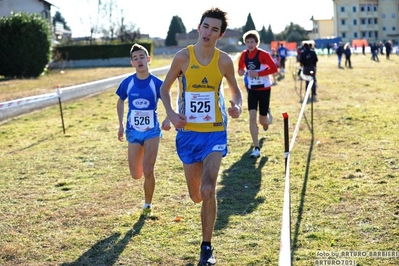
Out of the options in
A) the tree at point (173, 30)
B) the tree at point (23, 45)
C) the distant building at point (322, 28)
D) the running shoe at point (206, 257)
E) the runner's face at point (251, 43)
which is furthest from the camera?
the distant building at point (322, 28)

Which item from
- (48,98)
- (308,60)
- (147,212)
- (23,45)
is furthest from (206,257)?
(23,45)

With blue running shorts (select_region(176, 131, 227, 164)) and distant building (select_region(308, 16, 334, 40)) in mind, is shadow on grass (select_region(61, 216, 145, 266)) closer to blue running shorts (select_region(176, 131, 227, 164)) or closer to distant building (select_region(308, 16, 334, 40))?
blue running shorts (select_region(176, 131, 227, 164))

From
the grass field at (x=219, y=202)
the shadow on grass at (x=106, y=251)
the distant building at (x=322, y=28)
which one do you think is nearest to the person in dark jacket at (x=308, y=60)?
the grass field at (x=219, y=202)

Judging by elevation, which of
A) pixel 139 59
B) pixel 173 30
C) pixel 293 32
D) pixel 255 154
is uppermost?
pixel 173 30

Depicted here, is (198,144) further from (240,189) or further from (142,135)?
(240,189)

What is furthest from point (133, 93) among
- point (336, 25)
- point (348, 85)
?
point (336, 25)

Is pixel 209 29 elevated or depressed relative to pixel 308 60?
elevated

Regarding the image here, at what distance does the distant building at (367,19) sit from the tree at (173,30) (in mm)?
33539

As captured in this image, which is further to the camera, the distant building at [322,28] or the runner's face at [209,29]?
the distant building at [322,28]

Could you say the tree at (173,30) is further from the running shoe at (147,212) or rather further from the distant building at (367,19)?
the running shoe at (147,212)

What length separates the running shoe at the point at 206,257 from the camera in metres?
5.16

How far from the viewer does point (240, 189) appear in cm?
803

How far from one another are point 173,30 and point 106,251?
12904 cm

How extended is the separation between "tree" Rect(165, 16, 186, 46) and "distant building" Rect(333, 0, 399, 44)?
33.5m
